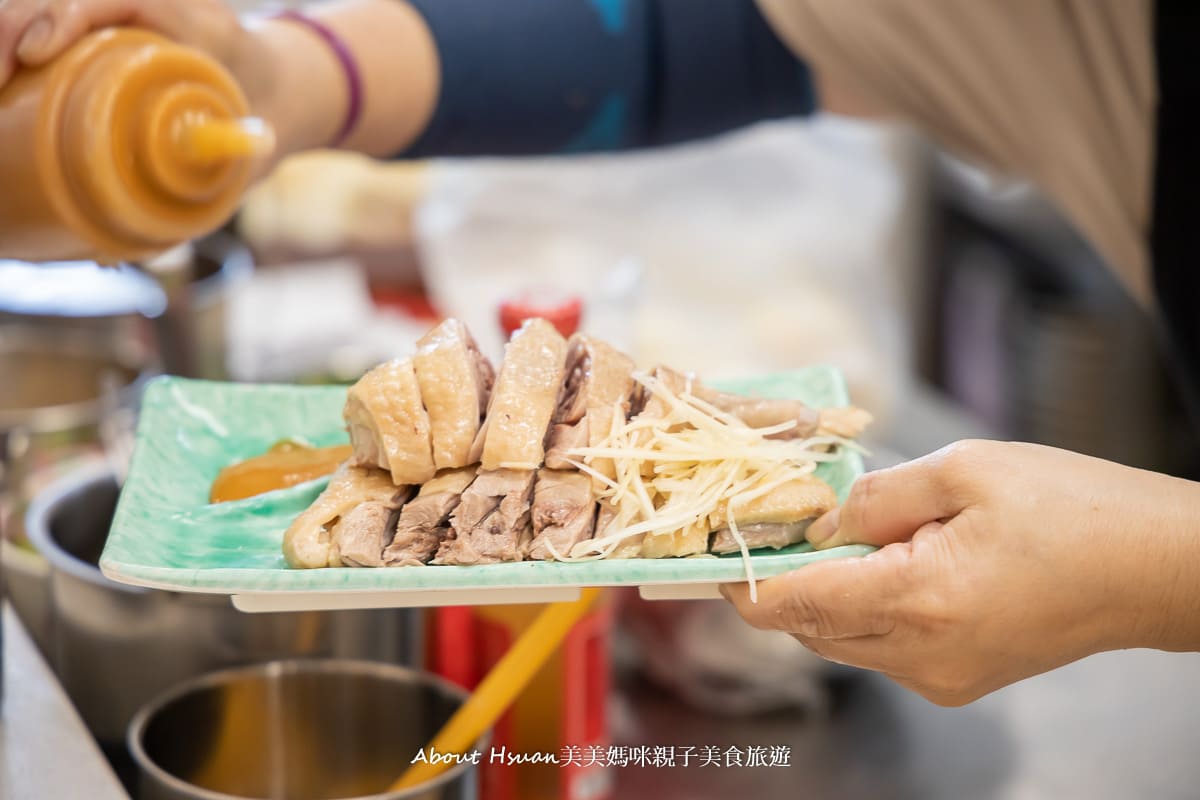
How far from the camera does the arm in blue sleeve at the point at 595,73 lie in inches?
87.0

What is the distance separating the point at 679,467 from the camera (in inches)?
51.0

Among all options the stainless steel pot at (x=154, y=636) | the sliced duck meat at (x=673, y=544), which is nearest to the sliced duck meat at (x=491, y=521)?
the sliced duck meat at (x=673, y=544)

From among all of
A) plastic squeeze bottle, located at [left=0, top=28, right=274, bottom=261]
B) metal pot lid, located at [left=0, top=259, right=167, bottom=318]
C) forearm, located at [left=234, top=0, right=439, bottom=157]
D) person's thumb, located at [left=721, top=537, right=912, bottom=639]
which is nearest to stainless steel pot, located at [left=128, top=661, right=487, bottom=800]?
person's thumb, located at [left=721, top=537, right=912, bottom=639]

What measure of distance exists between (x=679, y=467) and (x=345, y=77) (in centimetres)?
102

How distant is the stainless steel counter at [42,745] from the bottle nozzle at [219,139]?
68 cm

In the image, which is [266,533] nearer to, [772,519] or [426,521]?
[426,521]

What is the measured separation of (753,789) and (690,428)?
0.80 m

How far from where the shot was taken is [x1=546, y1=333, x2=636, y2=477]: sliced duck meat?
1314 millimetres

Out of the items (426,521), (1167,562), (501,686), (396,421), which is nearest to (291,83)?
(396,421)

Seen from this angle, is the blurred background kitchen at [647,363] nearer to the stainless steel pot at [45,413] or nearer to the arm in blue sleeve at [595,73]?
the stainless steel pot at [45,413]

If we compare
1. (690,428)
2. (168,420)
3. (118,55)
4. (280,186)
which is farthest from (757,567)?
(280,186)

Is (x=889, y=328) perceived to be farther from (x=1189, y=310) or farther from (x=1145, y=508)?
(x=1145, y=508)

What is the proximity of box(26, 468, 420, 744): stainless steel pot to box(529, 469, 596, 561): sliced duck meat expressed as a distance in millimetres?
377

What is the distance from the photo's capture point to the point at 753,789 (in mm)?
1884
